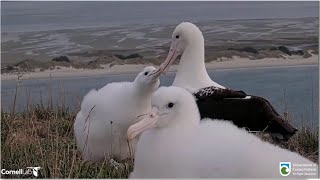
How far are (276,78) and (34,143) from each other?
1.35 metres

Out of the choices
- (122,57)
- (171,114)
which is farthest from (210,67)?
(171,114)

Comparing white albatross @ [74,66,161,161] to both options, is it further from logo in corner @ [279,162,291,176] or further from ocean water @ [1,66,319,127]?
logo in corner @ [279,162,291,176]

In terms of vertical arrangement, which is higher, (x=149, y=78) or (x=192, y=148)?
(x=149, y=78)

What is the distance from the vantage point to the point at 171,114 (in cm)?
324

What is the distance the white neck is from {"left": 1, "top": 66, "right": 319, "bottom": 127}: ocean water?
0.13 metres

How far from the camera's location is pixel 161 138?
127 inches

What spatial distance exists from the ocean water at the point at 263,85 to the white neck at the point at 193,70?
0.13m

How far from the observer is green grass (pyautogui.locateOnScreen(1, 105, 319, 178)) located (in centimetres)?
356

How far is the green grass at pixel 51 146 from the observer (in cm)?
356

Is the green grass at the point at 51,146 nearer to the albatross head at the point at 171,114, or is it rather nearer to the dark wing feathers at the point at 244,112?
the dark wing feathers at the point at 244,112

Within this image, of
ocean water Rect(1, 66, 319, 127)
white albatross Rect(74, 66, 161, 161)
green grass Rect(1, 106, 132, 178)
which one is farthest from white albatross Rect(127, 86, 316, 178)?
ocean water Rect(1, 66, 319, 127)

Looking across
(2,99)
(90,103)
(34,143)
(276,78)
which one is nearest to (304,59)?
(276,78)

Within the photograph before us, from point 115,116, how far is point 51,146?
13.7 inches

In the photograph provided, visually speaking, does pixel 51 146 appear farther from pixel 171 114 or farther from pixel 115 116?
pixel 171 114
